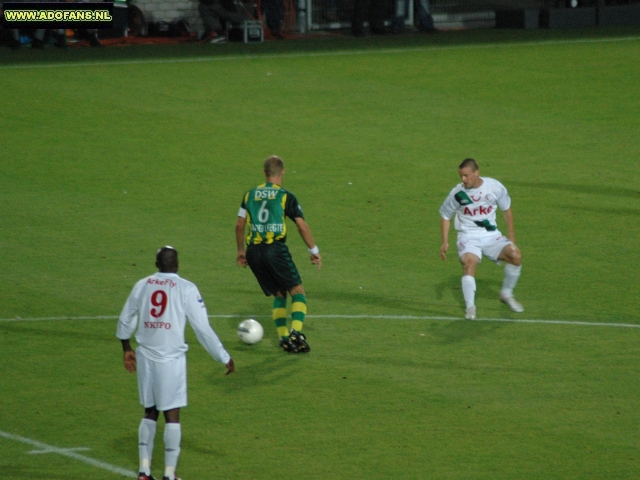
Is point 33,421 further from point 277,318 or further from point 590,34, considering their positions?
point 590,34

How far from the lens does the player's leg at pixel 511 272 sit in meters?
11.8

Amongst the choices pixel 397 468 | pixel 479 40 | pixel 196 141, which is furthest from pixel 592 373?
pixel 479 40

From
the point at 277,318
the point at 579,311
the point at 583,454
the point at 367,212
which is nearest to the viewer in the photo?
the point at 583,454

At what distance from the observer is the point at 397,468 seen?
7.99m

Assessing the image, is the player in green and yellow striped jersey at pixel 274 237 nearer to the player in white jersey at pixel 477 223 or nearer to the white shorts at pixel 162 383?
the player in white jersey at pixel 477 223

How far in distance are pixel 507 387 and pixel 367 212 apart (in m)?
7.65

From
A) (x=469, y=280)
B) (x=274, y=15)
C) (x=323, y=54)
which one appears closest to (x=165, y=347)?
(x=469, y=280)

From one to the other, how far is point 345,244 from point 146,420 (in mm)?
8100

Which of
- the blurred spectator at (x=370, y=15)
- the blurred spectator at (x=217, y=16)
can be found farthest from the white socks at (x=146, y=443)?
the blurred spectator at (x=370, y=15)

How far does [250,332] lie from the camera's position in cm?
1070

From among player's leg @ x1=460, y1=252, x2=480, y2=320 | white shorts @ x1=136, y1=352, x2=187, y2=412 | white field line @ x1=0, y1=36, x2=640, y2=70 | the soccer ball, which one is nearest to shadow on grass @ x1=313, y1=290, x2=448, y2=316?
player's leg @ x1=460, y1=252, x2=480, y2=320

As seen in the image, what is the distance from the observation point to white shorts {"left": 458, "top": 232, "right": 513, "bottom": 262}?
11.8 meters

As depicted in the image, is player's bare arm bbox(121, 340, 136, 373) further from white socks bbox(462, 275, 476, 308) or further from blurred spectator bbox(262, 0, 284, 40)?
blurred spectator bbox(262, 0, 284, 40)

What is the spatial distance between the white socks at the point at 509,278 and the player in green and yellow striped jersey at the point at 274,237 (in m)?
2.70
